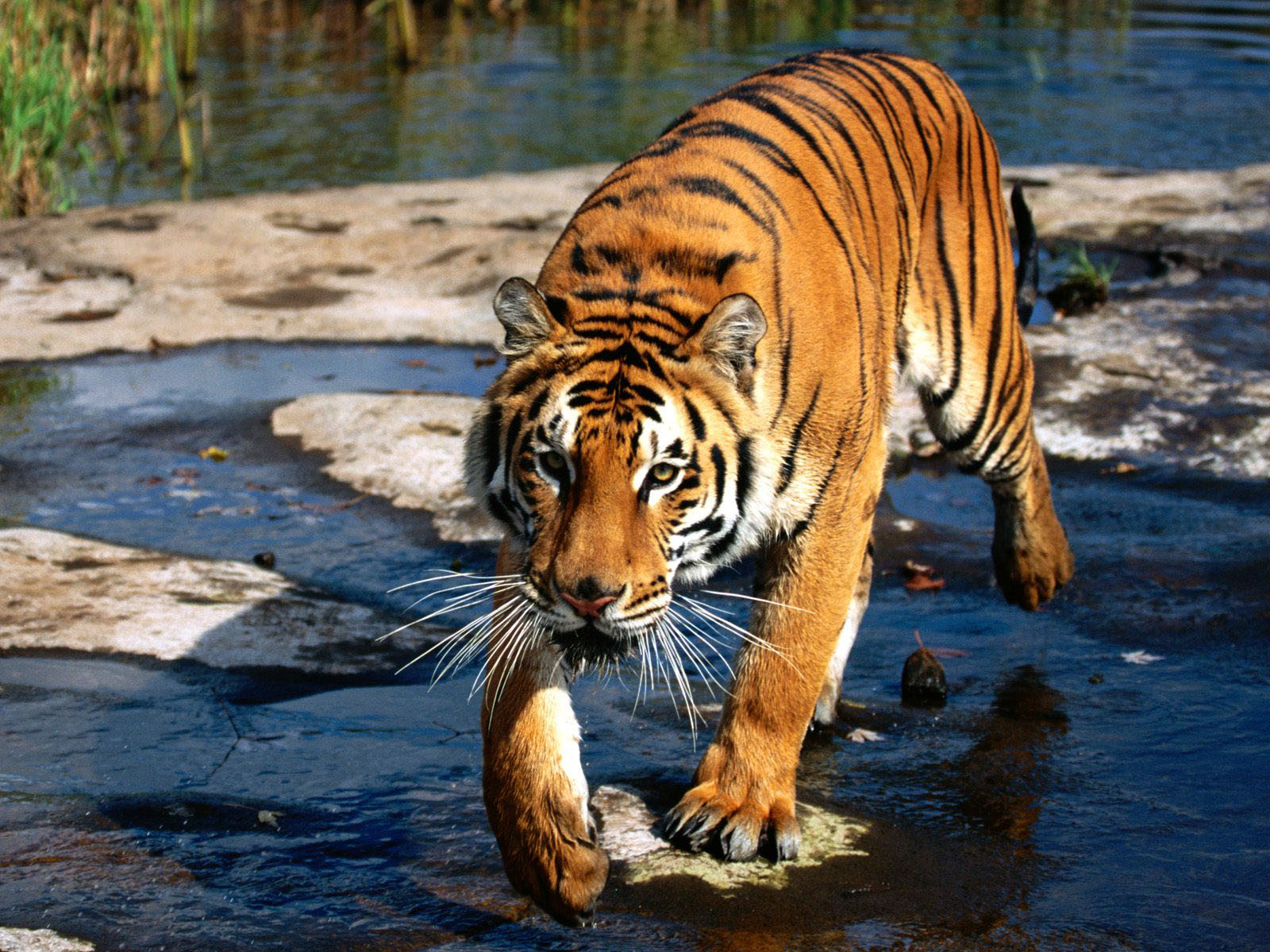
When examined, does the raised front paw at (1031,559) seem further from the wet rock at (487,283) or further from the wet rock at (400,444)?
the wet rock at (400,444)

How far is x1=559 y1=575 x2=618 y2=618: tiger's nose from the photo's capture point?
2400 millimetres

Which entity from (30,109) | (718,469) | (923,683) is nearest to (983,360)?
(923,683)

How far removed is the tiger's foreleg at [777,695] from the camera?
2.84 m

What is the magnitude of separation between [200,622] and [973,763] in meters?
1.94

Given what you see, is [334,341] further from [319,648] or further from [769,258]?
[769,258]

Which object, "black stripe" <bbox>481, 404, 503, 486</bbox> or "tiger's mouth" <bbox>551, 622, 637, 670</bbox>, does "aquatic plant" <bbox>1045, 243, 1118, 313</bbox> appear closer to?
"black stripe" <bbox>481, 404, 503, 486</bbox>

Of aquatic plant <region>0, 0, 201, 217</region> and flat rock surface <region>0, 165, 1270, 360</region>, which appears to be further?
aquatic plant <region>0, 0, 201, 217</region>

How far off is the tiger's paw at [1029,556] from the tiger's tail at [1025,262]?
655mm

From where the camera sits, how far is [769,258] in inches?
115

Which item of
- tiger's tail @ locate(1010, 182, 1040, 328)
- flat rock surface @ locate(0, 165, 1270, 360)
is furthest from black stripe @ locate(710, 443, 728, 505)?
flat rock surface @ locate(0, 165, 1270, 360)

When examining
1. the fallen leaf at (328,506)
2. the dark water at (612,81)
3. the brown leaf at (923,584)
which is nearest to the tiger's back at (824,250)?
the brown leaf at (923,584)

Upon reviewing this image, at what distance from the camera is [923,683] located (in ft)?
11.9

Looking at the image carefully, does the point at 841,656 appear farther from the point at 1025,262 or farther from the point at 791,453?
the point at 1025,262

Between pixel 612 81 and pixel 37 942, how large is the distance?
12.6 m
